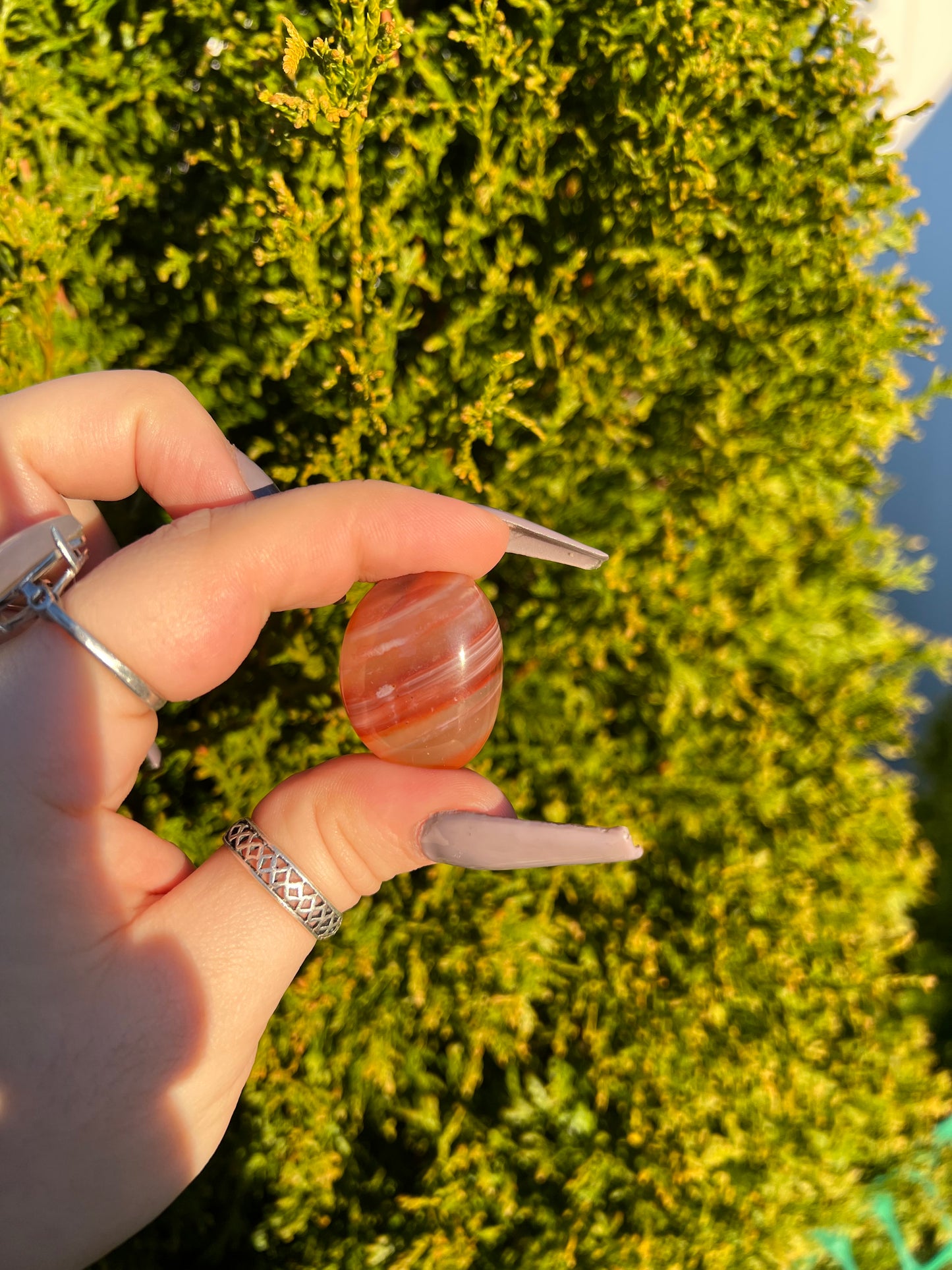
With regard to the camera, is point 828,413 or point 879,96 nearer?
point 879,96

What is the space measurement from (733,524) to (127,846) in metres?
1.77

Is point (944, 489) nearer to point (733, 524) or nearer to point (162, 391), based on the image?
point (733, 524)

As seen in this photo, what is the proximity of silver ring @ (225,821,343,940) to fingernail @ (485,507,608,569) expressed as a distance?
0.71 metres

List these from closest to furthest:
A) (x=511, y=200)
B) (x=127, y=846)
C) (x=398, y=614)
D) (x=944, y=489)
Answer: (x=127, y=846), (x=398, y=614), (x=511, y=200), (x=944, y=489)

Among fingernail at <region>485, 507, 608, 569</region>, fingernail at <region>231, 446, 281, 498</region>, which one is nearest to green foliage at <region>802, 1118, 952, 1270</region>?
fingernail at <region>485, 507, 608, 569</region>

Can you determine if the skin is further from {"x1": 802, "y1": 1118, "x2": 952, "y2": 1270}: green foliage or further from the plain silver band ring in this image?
{"x1": 802, "y1": 1118, "x2": 952, "y2": 1270}: green foliage

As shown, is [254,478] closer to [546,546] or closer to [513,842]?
[546,546]

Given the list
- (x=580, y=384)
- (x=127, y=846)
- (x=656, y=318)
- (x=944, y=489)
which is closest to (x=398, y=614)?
(x=127, y=846)

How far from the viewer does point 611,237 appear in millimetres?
2096

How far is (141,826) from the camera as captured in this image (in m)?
1.33

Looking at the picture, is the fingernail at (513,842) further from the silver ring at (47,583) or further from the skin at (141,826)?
the silver ring at (47,583)

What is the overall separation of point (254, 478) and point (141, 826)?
0.68 meters

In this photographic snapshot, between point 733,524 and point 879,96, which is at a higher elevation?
point 879,96

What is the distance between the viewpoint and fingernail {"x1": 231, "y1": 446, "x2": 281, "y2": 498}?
1601mm
